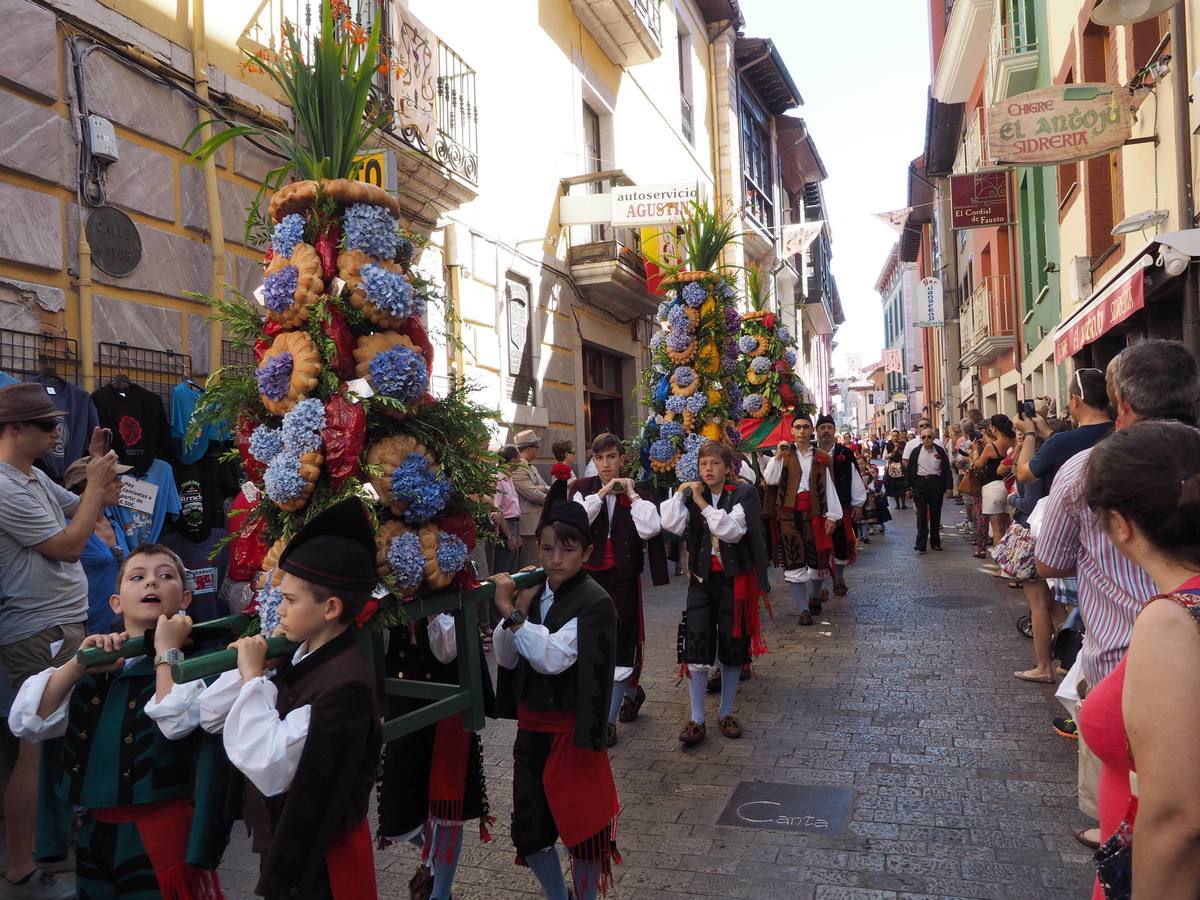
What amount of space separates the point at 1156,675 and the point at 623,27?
51.0ft

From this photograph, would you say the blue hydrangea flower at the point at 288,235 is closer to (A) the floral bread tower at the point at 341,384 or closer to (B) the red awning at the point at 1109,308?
(A) the floral bread tower at the point at 341,384

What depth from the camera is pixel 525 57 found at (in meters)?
12.8

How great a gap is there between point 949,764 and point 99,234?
6039 millimetres

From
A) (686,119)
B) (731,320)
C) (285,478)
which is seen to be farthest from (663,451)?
(686,119)

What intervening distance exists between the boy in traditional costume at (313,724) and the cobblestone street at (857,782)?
165 centimetres

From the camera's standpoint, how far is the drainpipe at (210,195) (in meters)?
6.86

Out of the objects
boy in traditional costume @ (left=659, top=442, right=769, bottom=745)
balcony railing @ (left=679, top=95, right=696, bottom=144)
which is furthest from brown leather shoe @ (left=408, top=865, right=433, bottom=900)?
balcony railing @ (left=679, top=95, right=696, bottom=144)

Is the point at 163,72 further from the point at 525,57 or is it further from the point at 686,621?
the point at 525,57

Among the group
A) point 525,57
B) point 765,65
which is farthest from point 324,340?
point 765,65

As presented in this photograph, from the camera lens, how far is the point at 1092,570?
129 inches

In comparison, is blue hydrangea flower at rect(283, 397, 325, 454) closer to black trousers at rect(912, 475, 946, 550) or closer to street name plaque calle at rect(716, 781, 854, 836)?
street name plaque calle at rect(716, 781, 854, 836)

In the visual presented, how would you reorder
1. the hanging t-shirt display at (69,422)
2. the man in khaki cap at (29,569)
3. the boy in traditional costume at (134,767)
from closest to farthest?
the boy in traditional costume at (134,767) < the man in khaki cap at (29,569) < the hanging t-shirt display at (69,422)

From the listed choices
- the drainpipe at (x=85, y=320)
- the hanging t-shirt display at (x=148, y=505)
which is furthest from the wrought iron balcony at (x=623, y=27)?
the hanging t-shirt display at (x=148, y=505)

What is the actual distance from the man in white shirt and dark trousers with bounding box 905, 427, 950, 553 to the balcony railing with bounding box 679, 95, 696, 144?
9.68 m
